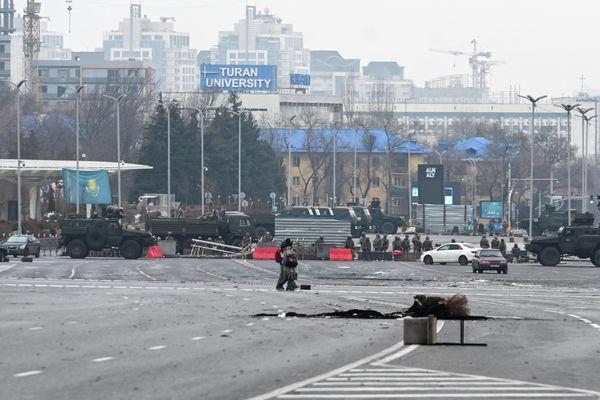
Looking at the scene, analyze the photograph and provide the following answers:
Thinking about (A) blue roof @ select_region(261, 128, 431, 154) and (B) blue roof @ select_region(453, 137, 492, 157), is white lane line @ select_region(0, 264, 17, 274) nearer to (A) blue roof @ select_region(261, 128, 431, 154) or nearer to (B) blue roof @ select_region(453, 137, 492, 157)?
(A) blue roof @ select_region(261, 128, 431, 154)

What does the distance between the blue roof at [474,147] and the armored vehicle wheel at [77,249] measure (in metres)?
104

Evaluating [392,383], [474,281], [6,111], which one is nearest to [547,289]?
[474,281]

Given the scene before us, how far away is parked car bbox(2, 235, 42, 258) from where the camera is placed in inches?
3009

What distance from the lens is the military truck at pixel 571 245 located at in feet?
238

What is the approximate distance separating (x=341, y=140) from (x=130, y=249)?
324 ft

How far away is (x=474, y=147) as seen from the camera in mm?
182625

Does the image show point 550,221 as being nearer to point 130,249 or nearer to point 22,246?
point 130,249

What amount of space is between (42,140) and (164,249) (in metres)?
76.9

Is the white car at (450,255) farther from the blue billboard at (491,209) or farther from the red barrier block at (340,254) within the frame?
the blue billboard at (491,209)

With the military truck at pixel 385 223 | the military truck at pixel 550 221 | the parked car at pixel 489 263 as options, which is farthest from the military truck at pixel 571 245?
the military truck at pixel 385 223

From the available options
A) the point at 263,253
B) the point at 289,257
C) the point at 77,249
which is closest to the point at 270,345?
the point at 289,257

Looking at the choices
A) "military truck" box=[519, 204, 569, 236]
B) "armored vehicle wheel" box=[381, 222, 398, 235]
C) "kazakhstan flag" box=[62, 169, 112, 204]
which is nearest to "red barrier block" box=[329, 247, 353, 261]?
"kazakhstan flag" box=[62, 169, 112, 204]

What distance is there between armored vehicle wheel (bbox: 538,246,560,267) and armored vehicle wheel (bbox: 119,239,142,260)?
19202 millimetres

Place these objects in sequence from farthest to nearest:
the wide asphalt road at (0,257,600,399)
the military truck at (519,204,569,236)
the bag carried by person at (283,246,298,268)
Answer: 1. the military truck at (519,204,569,236)
2. the bag carried by person at (283,246,298,268)
3. the wide asphalt road at (0,257,600,399)
